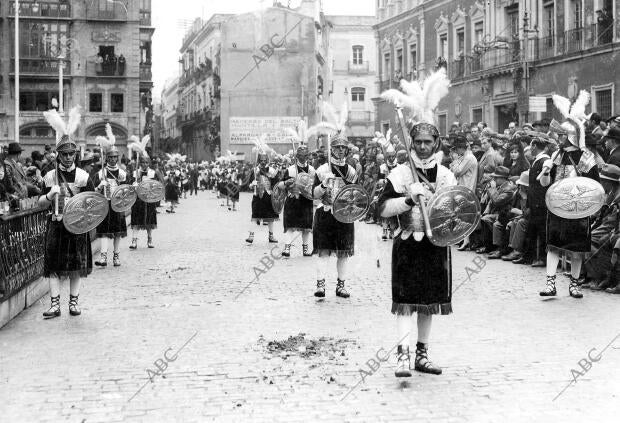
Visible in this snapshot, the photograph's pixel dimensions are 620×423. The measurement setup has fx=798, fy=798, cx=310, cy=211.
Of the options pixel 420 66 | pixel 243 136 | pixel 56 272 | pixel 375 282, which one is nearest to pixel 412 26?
pixel 420 66

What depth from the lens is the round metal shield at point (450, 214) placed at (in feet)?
21.9

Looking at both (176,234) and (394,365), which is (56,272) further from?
(176,234)

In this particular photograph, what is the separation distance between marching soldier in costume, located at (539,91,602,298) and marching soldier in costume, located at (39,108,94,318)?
233 inches

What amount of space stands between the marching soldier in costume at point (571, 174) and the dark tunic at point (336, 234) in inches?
102

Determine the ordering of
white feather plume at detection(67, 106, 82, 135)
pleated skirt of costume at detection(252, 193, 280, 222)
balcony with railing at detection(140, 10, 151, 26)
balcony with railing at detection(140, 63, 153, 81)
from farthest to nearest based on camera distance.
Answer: balcony with railing at detection(140, 10, 151, 26) < balcony with railing at detection(140, 63, 153, 81) < pleated skirt of costume at detection(252, 193, 280, 222) < white feather plume at detection(67, 106, 82, 135)

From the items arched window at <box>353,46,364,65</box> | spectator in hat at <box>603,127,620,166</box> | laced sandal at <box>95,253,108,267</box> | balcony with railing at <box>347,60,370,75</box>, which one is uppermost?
arched window at <box>353,46,364,65</box>

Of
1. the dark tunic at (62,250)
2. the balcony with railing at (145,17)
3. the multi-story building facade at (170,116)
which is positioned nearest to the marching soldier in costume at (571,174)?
the dark tunic at (62,250)

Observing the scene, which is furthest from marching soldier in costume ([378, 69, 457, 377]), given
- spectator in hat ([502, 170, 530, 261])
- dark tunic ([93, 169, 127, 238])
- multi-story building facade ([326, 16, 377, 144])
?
multi-story building facade ([326, 16, 377, 144])

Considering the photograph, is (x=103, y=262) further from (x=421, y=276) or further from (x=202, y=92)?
(x=202, y=92)

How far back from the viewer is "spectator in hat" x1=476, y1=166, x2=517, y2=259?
15000 millimetres

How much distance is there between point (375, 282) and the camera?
1211cm

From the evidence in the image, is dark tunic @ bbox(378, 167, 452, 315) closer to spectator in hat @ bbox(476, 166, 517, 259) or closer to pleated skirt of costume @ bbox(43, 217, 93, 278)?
pleated skirt of costume @ bbox(43, 217, 93, 278)

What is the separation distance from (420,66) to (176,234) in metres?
25.7

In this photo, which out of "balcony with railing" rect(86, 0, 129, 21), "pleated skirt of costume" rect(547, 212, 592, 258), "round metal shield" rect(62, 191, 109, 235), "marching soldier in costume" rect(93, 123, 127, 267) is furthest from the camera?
"balcony with railing" rect(86, 0, 129, 21)
